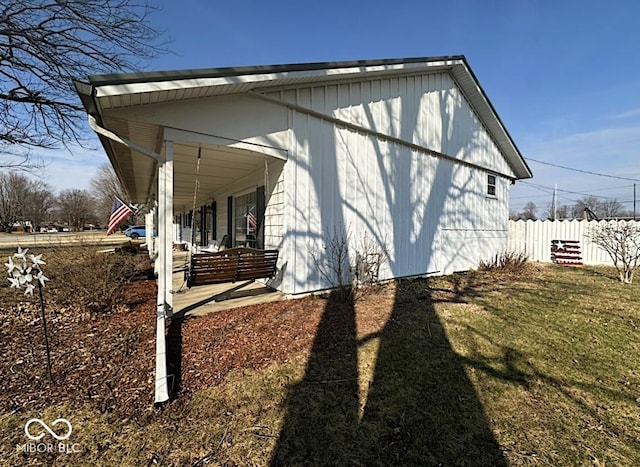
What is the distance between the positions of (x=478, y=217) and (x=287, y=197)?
789 centimetres

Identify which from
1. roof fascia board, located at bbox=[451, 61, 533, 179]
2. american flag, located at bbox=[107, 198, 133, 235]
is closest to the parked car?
american flag, located at bbox=[107, 198, 133, 235]

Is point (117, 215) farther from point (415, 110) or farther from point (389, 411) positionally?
point (389, 411)

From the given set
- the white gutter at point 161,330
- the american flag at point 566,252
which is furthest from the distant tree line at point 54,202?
the american flag at point 566,252

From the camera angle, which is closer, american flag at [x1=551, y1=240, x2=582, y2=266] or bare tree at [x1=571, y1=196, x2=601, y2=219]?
american flag at [x1=551, y1=240, x2=582, y2=266]

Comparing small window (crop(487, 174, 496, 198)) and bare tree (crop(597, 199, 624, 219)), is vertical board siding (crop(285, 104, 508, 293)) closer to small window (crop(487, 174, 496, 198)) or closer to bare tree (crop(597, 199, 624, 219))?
small window (crop(487, 174, 496, 198))

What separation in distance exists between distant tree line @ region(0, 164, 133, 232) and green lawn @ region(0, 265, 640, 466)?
136ft

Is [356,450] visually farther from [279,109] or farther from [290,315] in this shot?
[279,109]

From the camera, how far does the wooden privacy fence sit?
1205 centimetres

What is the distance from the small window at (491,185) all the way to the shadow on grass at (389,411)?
8916 millimetres

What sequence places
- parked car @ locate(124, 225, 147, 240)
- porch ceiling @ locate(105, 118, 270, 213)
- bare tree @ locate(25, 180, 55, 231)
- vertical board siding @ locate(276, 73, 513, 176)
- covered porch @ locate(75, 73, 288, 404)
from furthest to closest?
bare tree @ locate(25, 180, 55, 231) → parked car @ locate(124, 225, 147, 240) → vertical board siding @ locate(276, 73, 513, 176) → porch ceiling @ locate(105, 118, 270, 213) → covered porch @ locate(75, 73, 288, 404)

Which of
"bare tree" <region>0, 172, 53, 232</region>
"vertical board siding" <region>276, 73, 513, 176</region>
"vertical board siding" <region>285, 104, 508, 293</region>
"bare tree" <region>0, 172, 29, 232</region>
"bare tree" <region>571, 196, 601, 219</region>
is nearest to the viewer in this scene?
"vertical board siding" <region>285, 104, 508, 293</region>

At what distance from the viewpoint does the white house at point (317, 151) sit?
4.37m

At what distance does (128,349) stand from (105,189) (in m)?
52.5

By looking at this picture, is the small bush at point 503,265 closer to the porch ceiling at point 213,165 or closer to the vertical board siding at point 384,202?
the vertical board siding at point 384,202
